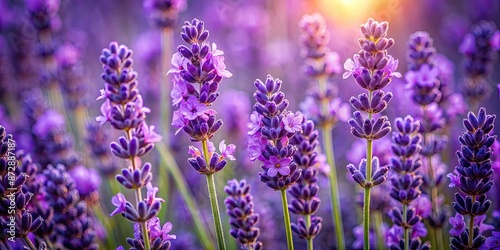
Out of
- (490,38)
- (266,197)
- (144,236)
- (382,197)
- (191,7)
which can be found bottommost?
(266,197)

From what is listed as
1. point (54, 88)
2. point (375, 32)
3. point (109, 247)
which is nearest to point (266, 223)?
point (109, 247)

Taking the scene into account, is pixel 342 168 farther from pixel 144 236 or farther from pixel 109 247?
pixel 144 236

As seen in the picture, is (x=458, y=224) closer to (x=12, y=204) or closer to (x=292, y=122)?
(x=292, y=122)

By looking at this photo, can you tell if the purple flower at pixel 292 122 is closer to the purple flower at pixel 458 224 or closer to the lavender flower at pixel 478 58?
the purple flower at pixel 458 224

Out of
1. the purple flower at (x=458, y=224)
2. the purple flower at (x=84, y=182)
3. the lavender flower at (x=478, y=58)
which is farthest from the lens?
the lavender flower at (x=478, y=58)

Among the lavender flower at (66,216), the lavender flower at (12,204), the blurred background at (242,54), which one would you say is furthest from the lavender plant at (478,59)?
the lavender flower at (12,204)

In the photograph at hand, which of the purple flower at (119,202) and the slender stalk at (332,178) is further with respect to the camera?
the slender stalk at (332,178)

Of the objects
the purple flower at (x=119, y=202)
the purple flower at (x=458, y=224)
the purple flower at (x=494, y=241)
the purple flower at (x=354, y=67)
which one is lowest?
the purple flower at (x=494, y=241)
